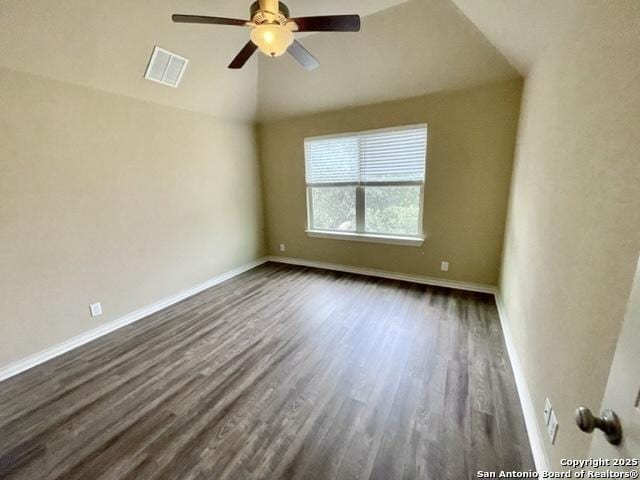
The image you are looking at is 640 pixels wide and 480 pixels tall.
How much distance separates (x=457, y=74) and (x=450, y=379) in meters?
2.97

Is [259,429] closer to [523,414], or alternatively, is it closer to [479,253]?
[523,414]

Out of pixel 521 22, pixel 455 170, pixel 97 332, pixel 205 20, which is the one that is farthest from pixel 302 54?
pixel 97 332

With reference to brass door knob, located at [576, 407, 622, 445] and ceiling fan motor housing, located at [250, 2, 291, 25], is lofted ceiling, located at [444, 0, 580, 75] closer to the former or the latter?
ceiling fan motor housing, located at [250, 2, 291, 25]

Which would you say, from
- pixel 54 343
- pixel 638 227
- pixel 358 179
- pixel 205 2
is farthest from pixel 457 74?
pixel 54 343

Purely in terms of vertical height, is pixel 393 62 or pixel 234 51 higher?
pixel 234 51

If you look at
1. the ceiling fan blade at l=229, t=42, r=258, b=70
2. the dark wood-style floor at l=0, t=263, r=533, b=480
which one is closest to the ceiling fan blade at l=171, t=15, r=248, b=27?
the ceiling fan blade at l=229, t=42, r=258, b=70

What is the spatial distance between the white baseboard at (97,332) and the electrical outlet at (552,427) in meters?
3.53

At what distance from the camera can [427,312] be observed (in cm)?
284

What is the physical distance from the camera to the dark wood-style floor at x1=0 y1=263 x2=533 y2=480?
1.38 m

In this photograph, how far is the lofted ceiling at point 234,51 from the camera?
195 cm

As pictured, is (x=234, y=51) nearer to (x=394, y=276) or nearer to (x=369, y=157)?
(x=369, y=157)

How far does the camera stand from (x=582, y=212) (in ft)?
3.60

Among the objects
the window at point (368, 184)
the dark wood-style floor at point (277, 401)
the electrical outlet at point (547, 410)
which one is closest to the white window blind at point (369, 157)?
the window at point (368, 184)

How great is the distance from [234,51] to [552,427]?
12.8 feet
